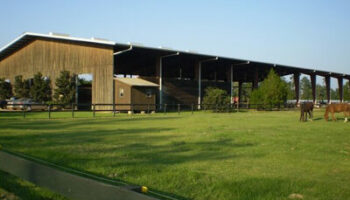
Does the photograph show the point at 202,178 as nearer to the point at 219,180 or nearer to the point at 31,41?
the point at 219,180

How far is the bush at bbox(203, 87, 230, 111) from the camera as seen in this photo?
1421 inches

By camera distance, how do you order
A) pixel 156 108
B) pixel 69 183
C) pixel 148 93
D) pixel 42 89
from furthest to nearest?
1. pixel 42 89
2. pixel 148 93
3. pixel 156 108
4. pixel 69 183

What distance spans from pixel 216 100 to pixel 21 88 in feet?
80.7

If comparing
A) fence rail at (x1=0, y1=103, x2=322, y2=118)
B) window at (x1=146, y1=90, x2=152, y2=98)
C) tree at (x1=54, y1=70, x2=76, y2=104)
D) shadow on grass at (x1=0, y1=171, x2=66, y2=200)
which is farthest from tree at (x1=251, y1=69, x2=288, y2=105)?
shadow on grass at (x1=0, y1=171, x2=66, y2=200)

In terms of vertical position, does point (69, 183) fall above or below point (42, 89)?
below

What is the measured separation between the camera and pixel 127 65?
44.4m

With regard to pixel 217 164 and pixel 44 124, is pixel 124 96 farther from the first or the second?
pixel 217 164

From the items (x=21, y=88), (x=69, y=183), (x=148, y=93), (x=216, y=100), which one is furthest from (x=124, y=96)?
(x=69, y=183)

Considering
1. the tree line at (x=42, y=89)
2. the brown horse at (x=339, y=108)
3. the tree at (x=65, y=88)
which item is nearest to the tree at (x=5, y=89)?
the tree line at (x=42, y=89)

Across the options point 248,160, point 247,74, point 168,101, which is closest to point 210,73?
A: point 247,74

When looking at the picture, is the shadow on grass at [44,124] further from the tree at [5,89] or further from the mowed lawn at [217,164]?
the tree at [5,89]

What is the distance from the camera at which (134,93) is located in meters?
33.4

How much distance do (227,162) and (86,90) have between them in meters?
36.8

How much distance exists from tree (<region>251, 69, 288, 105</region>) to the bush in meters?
6.09
